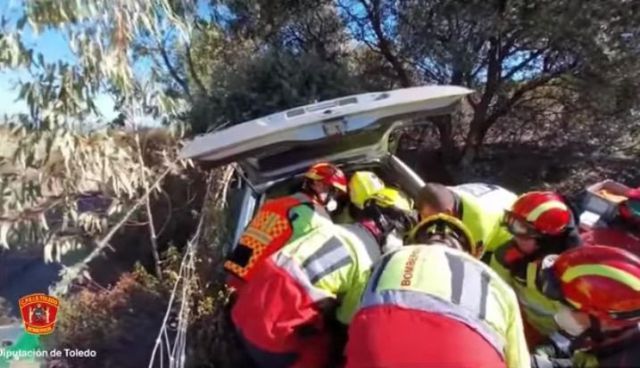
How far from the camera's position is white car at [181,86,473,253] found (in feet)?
12.4

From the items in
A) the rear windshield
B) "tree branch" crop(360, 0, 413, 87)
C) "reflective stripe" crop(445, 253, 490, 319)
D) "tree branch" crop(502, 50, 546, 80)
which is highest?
"tree branch" crop(360, 0, 413, 87)

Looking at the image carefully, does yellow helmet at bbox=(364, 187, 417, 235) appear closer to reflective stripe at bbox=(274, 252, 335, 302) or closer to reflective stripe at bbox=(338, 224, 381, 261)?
reflective stripe at bbox=(338, 224, 381, 261)

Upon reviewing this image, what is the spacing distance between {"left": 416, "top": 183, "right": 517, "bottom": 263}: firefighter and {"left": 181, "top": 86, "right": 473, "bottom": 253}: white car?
509 mm

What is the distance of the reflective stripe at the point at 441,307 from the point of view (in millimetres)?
1979

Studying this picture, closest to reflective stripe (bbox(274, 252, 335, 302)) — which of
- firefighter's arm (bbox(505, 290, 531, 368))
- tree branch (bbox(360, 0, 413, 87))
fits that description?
firefighter's arm (bbox(505, 290, 531, 368))

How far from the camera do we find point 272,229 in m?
3.57

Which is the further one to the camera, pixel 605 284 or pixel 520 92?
pixel 520 92

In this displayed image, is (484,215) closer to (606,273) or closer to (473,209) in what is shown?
(473,209)

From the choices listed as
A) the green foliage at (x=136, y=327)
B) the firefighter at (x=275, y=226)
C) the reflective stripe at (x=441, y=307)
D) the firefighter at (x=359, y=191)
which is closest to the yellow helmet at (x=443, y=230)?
the reflective stripe at (x=441, y=307)

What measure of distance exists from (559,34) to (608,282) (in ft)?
19.9

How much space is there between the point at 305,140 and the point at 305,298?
1409 millimetres

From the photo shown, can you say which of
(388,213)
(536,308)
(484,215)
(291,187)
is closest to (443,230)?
(536,308)

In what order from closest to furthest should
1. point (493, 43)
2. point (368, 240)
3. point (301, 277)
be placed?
point (301, 277) < point (368, 240) < point (493, 43)

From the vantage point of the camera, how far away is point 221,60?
958 cm
